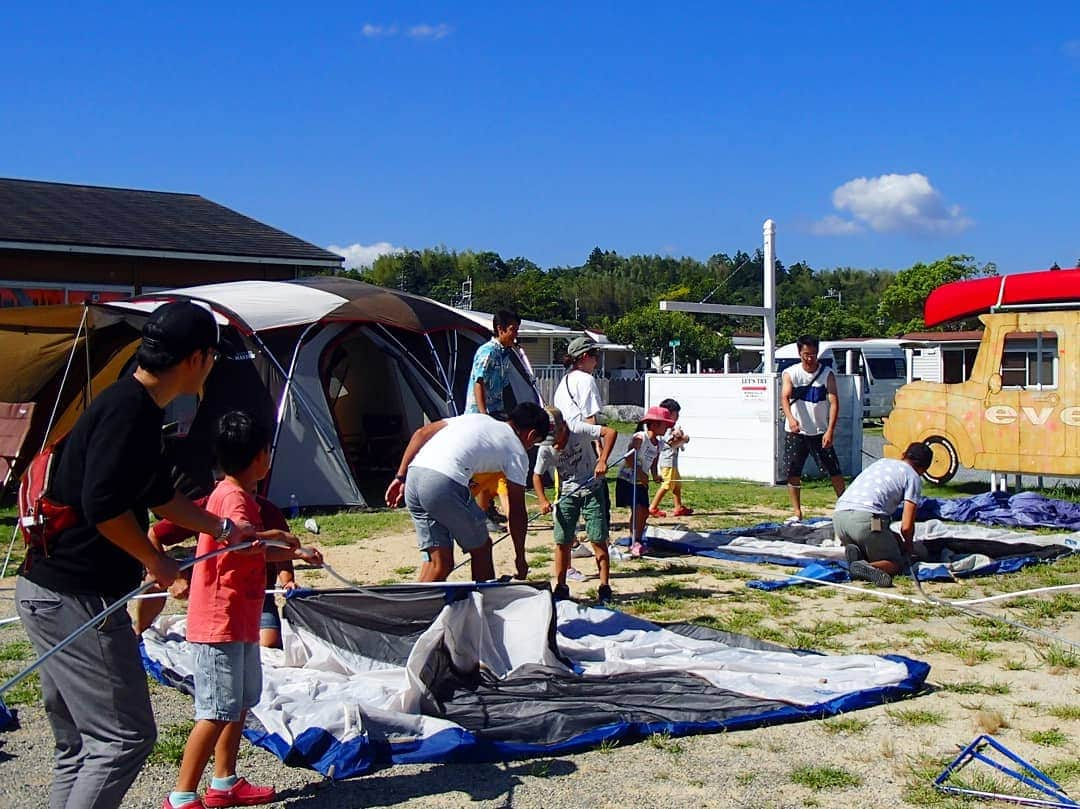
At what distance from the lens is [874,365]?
101 feet

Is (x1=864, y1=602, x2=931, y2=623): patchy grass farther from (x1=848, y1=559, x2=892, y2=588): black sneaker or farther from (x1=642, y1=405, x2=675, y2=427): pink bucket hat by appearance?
(x1=642, y1=405, x2=675, y2=427): pink bucket hat

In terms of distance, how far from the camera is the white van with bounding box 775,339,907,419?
97.6 ft

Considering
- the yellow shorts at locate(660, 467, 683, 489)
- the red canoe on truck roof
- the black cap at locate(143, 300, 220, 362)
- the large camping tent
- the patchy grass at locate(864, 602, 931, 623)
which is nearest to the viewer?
the black cap at locate(143, 300, 220, 362)

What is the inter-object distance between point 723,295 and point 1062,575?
71689 mm

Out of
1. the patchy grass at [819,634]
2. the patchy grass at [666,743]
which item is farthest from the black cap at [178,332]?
the patchy grass at [819,634]

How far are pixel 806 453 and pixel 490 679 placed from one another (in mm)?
6044

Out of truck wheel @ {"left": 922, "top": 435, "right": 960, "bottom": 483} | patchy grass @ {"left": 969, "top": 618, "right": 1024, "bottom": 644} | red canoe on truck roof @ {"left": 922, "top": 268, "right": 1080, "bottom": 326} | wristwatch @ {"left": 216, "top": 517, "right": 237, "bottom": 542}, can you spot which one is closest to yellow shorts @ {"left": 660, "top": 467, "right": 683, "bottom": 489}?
truck wheel @ {"left": 922, "top": 435, "right": 960, "bottom": 483}

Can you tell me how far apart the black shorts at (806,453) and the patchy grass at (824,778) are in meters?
6.41

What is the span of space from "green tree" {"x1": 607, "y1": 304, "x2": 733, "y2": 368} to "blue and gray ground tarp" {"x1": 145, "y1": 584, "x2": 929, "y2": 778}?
124 feet

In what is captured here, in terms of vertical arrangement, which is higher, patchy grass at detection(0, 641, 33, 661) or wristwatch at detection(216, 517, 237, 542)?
wristwatch at detection(216, 517, 237, 542)

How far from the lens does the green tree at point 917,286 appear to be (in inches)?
1722

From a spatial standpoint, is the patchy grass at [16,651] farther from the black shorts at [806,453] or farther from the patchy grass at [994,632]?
the black shorts at [806,453]

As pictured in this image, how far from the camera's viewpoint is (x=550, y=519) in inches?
452

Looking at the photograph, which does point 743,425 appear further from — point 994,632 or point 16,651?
point 16,651
